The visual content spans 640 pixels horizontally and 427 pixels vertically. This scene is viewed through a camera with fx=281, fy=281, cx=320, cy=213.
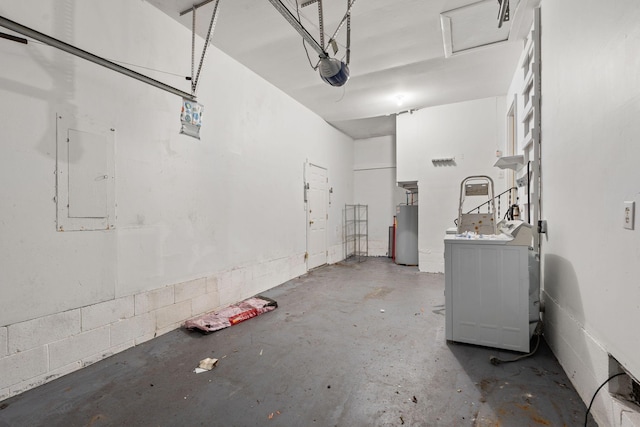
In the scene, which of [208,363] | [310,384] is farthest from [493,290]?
[208,363]

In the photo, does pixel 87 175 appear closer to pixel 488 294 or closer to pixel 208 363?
pixel 208 363

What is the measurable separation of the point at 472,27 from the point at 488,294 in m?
2.79

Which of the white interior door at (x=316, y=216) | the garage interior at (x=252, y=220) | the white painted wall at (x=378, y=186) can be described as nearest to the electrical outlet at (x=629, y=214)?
the garage interior at (x=252, y=220)

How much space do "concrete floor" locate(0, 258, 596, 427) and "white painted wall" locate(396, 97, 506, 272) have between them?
2.92 meters

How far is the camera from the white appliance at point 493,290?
2281 mm

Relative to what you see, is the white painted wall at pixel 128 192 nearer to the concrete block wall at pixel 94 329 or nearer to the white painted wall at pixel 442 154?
the concrete block wall at pixel 94 329

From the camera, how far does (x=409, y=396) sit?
5.88ft

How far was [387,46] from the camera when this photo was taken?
133 inches

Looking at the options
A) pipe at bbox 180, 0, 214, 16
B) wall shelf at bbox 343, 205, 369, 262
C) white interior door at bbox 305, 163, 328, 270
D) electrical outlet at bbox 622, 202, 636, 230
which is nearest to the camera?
electrical outlet at bbox 622, 202, 636, 230

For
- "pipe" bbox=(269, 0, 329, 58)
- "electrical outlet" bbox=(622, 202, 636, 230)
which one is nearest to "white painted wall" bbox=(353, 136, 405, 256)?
"pipe" bbox=(269, 0, 329, 58)

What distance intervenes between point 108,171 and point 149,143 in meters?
0.47

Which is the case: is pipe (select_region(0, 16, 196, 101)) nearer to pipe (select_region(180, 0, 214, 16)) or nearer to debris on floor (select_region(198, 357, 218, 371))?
pipe (select_region(180, 0, 214, 16))

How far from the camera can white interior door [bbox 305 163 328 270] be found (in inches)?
215

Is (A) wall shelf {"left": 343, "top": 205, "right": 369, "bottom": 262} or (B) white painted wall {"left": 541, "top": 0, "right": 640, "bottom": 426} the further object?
(A) wall shelf {"left": 343, "top": 205, "right": 369, "bottom": 262}
